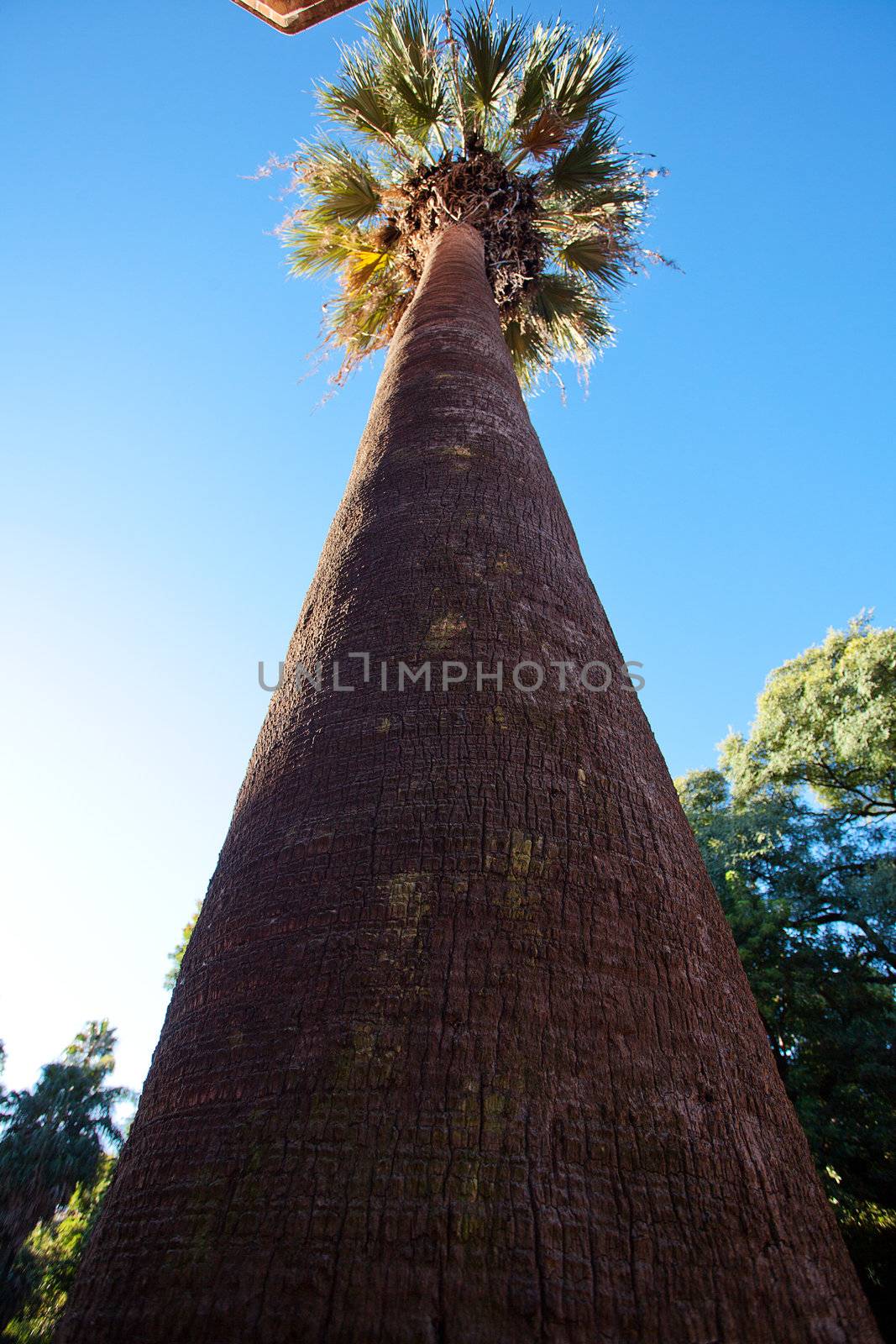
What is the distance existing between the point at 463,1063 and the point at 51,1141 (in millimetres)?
19125

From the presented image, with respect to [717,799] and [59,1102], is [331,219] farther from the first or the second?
[59,1102]

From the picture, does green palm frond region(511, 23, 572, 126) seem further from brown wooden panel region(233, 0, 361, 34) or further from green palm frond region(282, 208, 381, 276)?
brown wooden panel region(233, 0, 361, 34)

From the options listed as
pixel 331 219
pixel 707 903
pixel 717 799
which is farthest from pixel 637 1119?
pixel 717 799

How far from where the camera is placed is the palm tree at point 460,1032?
909mm

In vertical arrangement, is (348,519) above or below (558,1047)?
above

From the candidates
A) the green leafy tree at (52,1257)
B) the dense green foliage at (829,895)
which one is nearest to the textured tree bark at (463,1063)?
the dense green foliage at (829,895)

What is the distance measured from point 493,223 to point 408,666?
490cm

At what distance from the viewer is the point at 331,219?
20.1 ft

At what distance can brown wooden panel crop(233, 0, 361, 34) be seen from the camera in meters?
2.86

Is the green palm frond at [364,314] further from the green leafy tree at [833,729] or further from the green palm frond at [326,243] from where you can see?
the green leafy tree at [833,729]

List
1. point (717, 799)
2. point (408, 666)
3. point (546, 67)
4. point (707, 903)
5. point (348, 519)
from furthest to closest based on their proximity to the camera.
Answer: point (717, 799)
point (546, 67)
point (348, 519)
point (408, 666)
point (707, 903)

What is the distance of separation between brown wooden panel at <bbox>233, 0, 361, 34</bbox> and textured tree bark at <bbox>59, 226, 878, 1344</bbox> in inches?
103

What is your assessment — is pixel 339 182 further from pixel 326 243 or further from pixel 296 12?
pixel 296 12

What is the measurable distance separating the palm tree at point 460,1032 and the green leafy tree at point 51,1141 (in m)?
17.1
